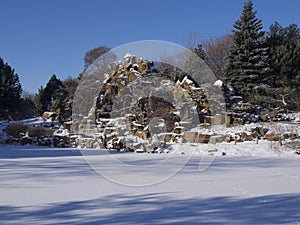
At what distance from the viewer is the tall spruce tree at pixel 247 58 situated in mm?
10555

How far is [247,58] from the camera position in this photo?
427 inches

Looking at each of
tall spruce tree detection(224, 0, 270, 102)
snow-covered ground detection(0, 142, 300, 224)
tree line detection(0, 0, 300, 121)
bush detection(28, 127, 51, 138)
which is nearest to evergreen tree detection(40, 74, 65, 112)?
tree line detection(0, 0, 300, 121)

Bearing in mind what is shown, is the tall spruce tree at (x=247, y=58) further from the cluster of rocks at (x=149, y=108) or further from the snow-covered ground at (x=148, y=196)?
the snow-covered ground at (x=148, y=196)

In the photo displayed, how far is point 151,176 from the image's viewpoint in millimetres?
3533

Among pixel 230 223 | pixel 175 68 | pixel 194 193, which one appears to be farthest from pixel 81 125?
pixel 230 223

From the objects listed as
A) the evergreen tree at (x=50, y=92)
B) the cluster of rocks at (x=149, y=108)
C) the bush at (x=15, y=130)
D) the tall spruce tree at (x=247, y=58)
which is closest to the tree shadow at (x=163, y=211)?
the cluster of rocks at (x=149, y=108)

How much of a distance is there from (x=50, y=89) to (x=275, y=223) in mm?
16572

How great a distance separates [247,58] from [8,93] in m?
11.3

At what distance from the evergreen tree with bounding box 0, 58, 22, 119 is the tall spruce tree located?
1051 centimetres

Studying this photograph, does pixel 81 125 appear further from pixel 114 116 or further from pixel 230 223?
pixel 230 223

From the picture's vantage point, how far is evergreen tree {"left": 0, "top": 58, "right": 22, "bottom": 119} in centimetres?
1328

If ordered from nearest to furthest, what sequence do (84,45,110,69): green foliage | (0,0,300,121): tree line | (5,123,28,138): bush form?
(5,123,28,138): bush
(0,0,300,121): tree line
(84,45,110,69): green foliage

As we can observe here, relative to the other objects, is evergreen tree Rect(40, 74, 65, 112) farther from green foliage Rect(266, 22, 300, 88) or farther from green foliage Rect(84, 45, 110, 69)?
green foliage Rect(266, 22, 300, 88)

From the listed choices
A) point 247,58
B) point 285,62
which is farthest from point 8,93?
point 285,62
